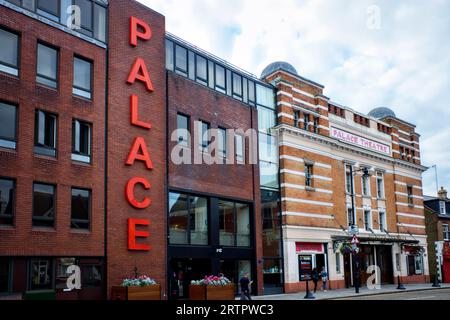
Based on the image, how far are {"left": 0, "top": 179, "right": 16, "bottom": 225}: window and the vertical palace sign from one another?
219 inches

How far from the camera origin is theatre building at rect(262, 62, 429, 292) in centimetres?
3496

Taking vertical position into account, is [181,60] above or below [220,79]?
above

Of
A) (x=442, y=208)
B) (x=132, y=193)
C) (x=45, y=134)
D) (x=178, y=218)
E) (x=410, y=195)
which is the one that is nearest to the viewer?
(x=45, y=134)

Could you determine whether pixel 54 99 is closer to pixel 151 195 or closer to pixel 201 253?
pixel 151 195

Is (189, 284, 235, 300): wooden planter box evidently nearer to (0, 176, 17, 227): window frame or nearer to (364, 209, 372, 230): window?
(0, 176, 17, 227): window frame

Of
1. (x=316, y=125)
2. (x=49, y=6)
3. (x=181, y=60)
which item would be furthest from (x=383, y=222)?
(x=49, y=6)

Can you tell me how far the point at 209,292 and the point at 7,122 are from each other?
1156 cm

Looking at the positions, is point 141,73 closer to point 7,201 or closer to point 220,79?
point 220,79

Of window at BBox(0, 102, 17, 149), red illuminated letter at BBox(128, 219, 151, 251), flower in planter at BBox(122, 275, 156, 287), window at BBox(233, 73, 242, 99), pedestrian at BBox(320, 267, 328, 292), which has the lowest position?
pedestrian at BBox(320, 267, 328, 292)

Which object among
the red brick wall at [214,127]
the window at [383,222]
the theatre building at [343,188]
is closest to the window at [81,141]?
the red brick wall at [214,127]

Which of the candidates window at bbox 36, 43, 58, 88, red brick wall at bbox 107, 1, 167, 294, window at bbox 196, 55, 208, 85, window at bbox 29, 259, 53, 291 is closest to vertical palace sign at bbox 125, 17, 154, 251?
red brick wall at bbox 107, 1, 167, 294

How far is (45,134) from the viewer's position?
2148cm
